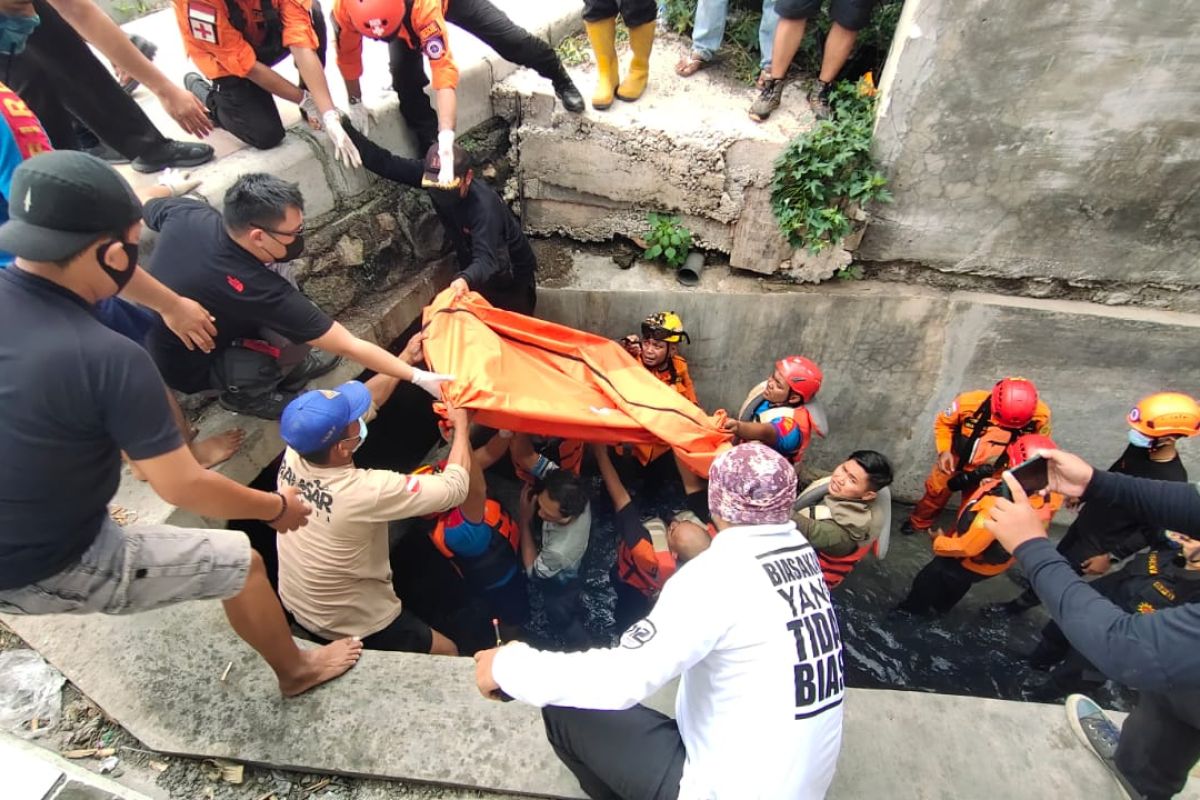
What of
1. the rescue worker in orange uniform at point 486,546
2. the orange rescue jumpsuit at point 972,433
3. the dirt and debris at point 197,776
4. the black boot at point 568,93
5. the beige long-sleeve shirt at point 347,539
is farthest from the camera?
the black boot at point 568,93

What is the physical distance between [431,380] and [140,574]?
4.95 feet

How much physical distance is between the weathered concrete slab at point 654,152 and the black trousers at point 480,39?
403mm

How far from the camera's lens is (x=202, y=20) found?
3.59 m

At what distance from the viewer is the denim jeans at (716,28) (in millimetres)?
4938

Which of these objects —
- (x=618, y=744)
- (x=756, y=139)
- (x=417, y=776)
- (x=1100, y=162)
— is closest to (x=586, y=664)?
(x=618, y=744)

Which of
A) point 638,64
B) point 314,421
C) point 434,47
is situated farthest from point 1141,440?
point 434,47

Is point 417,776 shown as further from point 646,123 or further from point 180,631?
point 646,123

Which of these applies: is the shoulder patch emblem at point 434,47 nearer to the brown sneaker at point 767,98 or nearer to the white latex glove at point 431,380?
the white latex glove at point 431,380

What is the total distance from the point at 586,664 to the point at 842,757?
1.42 m

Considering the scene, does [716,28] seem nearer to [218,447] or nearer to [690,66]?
[690,66]

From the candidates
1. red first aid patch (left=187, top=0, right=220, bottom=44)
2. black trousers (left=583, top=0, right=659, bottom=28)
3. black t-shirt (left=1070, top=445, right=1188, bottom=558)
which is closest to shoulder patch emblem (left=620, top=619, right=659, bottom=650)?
black t-shirt (left=1070, top=445, right=1188, bottom=558)

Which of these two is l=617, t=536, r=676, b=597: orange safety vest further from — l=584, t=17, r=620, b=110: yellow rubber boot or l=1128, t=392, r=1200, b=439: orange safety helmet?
l=584, t=17, r=620, b=110: yellow rubber boot

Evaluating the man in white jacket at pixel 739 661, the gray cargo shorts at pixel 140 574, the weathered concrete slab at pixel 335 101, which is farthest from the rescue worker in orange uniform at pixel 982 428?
the gray cargo shorts at pixel 140 574

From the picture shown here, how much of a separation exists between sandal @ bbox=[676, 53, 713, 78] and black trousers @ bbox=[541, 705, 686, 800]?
4.77 metres
